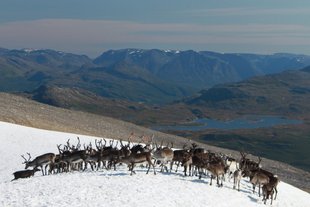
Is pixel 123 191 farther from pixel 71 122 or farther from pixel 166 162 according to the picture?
pixel 71 122

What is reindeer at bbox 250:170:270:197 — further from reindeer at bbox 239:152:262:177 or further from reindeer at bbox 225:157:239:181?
reindeer at bbox 225:157:239:181

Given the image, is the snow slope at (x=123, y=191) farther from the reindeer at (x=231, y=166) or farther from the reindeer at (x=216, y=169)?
the reindeer at (x=231, y=166)

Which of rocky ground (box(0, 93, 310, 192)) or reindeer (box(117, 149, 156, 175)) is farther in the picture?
rocky ground (box(0, 93, 310, 192))

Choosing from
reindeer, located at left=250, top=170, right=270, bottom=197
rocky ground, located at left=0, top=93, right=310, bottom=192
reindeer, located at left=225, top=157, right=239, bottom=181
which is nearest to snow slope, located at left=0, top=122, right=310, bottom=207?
reindeer, located at left=250, top=170, right=270, bottom=197

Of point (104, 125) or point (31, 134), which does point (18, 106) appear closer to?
point (104, 125)

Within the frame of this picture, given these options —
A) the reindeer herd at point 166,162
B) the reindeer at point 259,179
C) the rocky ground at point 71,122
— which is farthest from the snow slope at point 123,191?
the rocky ground at point 71,122

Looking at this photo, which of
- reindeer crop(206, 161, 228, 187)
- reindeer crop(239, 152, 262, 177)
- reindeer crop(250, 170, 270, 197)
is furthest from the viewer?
reindeer crop(239, 152, 262, 177)

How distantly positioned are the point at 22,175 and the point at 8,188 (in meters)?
5.74

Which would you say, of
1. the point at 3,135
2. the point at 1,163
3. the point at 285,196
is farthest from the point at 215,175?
the point at 3,135

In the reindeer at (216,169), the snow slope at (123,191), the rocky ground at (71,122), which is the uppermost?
the reindeer at (216,169)

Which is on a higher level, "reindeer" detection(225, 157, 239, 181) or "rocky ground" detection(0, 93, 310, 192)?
"reindeer" detection(225, 157, 239, 181)

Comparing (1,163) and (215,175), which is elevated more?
(215,175)

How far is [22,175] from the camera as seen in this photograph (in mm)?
33844

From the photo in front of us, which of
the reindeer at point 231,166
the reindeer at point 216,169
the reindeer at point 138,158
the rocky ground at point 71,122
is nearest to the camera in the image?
the reindeer at point 216,169
